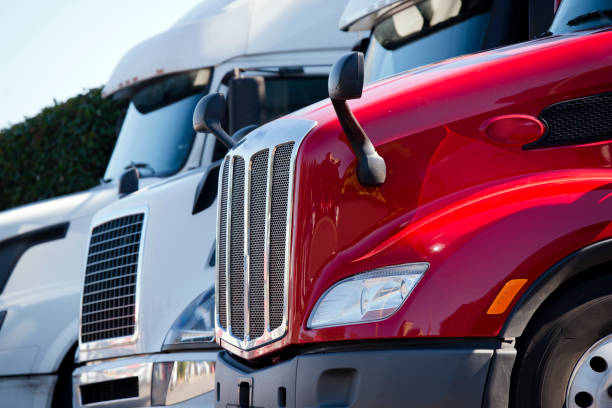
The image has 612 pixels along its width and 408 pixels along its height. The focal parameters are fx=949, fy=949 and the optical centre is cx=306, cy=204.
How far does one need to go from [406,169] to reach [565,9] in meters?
1.38

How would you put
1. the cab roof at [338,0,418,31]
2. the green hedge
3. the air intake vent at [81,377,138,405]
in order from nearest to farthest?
the air intake vent at [81,377,138,405] → the cab roof at [338,0,418,31] → the green hedge

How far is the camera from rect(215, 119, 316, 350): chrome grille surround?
361 cm

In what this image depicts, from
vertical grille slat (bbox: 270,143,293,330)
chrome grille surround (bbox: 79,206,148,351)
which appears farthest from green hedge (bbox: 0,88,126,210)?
vertical grille slat (bbox: 270,143,293,330)

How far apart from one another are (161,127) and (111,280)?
5.95 feet

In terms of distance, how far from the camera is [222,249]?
14.2 ft

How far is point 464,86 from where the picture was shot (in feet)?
11.4

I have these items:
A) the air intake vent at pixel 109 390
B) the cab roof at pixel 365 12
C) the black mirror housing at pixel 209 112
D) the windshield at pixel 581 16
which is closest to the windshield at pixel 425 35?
the cab roof at pixel 365 12

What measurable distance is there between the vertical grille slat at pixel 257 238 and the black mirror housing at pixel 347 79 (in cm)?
56

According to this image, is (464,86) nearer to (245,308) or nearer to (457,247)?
(457,247)

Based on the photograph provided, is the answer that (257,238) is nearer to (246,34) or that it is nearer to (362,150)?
(362,150)

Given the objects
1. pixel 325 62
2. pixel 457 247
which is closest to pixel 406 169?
pixel 457 247

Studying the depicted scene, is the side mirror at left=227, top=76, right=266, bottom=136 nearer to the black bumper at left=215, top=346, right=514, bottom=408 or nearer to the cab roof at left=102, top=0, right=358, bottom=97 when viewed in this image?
the cab roof at left=102, top=0, right=358, bottom=97

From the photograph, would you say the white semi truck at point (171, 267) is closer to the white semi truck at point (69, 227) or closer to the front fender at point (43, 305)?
the white semi truck at point (69, 227)

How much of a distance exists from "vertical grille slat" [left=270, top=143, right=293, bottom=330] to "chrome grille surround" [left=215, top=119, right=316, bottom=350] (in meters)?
0.01
